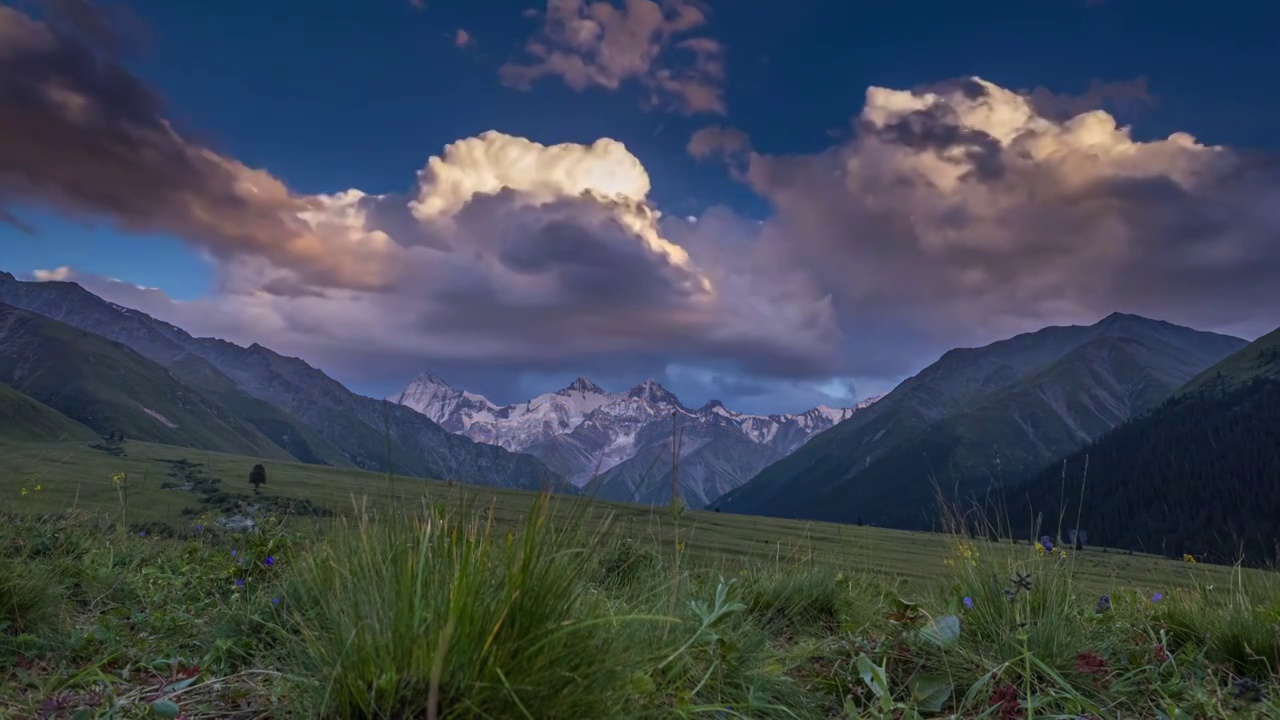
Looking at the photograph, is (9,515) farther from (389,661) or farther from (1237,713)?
(1237,713)

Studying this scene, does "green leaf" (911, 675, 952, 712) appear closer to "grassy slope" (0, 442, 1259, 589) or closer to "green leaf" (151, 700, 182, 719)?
"grassy slope" (0, 442, 1259, 589)

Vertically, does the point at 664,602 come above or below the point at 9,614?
above

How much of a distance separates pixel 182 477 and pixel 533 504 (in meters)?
197

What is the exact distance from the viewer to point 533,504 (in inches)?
125

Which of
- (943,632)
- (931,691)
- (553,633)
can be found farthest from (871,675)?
(553,633)

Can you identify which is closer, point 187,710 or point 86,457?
point 187,710

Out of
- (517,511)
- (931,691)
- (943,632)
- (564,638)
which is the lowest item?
(931,691)

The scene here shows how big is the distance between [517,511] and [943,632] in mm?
2915

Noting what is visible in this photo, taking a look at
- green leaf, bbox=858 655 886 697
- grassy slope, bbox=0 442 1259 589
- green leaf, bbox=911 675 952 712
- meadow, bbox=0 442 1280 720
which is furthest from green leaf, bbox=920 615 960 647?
grassy slope, bbox=0 442 1259 589

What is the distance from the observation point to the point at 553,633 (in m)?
2.89

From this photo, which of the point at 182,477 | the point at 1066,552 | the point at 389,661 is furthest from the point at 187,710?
the point at 182,477

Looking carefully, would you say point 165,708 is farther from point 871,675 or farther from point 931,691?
point 931,691

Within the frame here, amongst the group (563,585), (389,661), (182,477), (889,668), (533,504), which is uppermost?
(533,504)

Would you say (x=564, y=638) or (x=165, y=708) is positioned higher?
(x=564, y=638)
